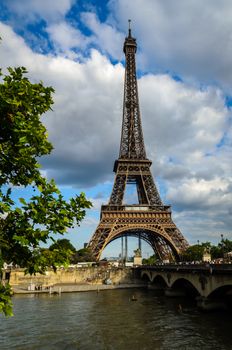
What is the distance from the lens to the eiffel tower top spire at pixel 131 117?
326 feet

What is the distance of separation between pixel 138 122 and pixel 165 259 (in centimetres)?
4081

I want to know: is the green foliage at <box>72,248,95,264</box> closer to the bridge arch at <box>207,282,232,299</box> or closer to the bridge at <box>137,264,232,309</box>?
the bridge at <box>137,264,232,309</box>

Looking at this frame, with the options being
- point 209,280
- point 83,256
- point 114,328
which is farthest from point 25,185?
point 83,256

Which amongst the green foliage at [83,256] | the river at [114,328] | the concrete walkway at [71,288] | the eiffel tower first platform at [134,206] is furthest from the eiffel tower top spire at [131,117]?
the river at [114,328]

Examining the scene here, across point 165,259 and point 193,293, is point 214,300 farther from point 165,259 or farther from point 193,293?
point 165,259

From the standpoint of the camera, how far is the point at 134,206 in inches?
3492

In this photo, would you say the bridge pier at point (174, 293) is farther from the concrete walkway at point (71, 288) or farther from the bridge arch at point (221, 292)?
the concrete walkway at point (71, 288)

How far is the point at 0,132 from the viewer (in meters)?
9.70

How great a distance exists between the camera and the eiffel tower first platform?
83750mm

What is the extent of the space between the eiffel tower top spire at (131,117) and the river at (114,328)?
59313 millimetres

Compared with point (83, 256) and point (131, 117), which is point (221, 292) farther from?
point (131, 117)

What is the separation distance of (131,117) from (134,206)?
94.3 ft

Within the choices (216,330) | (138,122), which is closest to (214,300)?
(216,330)

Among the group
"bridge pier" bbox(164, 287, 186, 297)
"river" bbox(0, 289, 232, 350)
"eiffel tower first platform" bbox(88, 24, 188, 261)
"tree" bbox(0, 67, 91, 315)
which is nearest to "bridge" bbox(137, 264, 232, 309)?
"river" bbox(0, 289, 232, 350)
